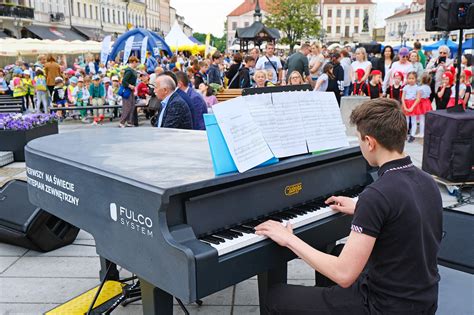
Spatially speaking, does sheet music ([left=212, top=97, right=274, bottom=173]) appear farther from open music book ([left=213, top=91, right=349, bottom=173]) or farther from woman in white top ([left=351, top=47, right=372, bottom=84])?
woman in white top ([left=351, top=47, right=372, bottom=84])

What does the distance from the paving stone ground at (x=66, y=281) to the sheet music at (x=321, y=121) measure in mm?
1056

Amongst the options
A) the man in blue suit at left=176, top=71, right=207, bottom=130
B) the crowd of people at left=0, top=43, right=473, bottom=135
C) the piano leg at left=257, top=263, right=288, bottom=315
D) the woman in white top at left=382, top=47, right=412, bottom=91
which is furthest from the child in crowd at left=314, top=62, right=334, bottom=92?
the piano leg at left=257, top=263, right=288, bottom=315

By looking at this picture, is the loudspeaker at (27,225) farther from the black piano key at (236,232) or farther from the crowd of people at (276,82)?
the crowd of people at (276,82)

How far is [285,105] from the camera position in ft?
9.37

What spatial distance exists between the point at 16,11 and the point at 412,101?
147 feet

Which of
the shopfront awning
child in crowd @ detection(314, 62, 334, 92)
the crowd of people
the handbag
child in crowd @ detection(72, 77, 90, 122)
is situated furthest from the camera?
the shopfront awning

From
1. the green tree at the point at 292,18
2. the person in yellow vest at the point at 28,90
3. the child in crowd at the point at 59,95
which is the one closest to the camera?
the child in crowd at the point at 59,95

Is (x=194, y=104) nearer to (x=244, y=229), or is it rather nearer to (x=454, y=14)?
(x=454, y=14)

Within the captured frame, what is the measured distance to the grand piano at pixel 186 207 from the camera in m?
2.27

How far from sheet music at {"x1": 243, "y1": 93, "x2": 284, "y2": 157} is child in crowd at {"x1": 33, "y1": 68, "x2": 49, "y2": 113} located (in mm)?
12748

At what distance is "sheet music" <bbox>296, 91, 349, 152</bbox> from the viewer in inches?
117

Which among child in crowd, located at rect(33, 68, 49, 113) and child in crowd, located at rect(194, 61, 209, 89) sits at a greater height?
child in crowd, located at rect(194, 61, 209, 89)

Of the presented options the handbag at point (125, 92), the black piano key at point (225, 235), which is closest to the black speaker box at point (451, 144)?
the black piano key at point (225, 235)

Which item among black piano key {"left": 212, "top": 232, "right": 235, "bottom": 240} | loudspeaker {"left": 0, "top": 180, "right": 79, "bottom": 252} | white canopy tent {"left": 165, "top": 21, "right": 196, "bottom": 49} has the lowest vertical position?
loudspeaker {"left": 0, "top": 180, "right": 79, "bottom": 252}
